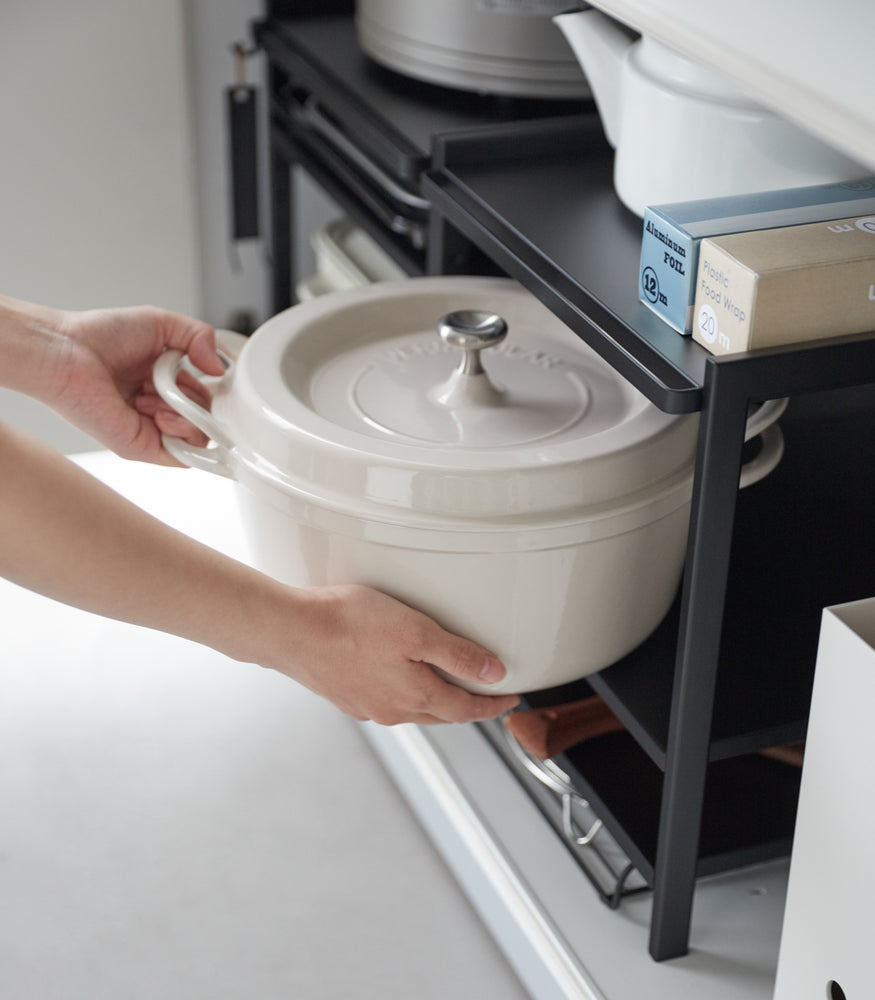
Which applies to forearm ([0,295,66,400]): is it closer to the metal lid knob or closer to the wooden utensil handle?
the metal lid knob

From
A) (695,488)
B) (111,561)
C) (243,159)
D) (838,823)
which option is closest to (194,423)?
(111,561)

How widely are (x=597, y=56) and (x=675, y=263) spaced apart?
0.27m

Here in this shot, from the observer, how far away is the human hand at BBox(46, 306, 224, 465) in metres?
0.92

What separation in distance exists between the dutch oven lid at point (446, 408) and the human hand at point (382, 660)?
7 cm

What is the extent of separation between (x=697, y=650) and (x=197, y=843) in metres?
0.50

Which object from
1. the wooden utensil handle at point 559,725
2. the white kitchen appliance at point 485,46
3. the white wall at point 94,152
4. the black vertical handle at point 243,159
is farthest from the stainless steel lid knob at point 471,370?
the white wall at point 94,152

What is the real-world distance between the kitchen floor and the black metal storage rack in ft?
0.58

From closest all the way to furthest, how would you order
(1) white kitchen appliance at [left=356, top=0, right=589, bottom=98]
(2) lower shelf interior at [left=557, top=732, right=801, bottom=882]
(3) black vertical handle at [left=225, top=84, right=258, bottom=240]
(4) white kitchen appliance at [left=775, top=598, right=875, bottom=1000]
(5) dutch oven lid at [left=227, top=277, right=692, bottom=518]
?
(4) white kitchen appliance at [left=775, top=598, right=875, bottom=1000]
(5) dutch oven lid at [left=227, top=277, right=692, bottom=518]
(2) lower shelf interior at [left=557, top=732, right=801, bottom=882]
(1) white kitchen appliance at [left=356, top=0, right=589, bottom=98]
(3) black vertical handle at [left=225, top=84, right=258, bottom=240]

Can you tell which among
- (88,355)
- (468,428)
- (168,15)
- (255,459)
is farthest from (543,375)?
(168,15)

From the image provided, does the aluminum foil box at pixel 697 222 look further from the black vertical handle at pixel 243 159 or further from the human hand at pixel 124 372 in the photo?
the black vertical handle at pixel 243 159

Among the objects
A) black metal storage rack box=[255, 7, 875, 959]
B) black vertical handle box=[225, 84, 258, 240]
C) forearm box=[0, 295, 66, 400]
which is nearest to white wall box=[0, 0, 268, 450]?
black vertical handle box=[225, 84, 258, 240]

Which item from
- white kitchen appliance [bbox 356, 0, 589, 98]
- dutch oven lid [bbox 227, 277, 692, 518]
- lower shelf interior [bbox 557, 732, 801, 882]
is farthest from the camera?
white kitchen appliance [bbox 356, 0, 589, 98]

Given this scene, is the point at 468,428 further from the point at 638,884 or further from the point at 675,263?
the point at 638,884

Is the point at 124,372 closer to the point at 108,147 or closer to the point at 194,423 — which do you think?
the point at 194,423
